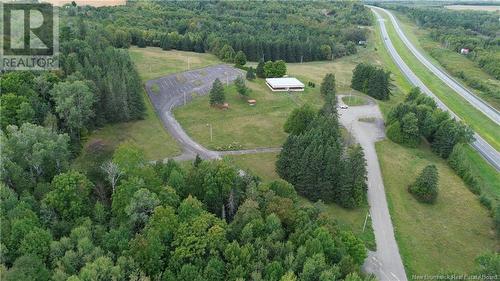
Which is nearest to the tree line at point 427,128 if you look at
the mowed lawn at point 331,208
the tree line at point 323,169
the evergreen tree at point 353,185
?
the tree line at point 323,169

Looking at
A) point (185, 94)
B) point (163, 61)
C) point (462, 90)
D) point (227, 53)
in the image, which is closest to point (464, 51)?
point (462, 90)

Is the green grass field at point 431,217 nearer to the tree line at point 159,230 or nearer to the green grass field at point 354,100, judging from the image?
the tree line at point 159,230

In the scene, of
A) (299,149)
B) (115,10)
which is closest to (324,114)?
(299,149)

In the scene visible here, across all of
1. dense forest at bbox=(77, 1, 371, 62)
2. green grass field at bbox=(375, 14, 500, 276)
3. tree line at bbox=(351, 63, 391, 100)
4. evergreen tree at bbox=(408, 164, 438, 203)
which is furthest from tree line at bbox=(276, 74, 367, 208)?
dense forest at bbox=(77, 1, 371, 62)

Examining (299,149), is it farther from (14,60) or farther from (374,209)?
(14,60)

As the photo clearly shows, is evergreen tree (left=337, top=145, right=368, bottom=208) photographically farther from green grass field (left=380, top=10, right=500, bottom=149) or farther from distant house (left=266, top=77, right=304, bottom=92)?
distant house (left=266, top=77, right=304, bottom=92)

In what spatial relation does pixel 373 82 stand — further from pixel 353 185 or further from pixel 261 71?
pixel 353 185
